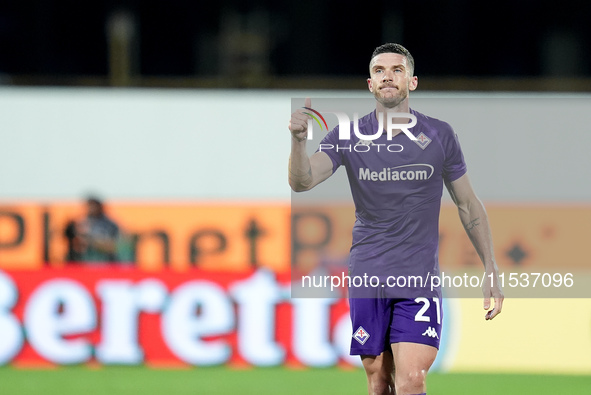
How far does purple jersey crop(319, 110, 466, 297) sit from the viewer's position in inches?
181

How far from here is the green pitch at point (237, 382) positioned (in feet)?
24.9

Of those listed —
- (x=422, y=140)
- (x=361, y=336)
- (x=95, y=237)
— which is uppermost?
(x=422, y=140)

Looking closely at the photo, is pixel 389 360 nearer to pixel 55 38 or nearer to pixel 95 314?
A: pixel 95 314

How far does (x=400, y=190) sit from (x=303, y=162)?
62cm

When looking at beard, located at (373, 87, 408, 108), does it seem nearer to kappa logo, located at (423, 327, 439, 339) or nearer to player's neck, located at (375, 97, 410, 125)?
player's neck, located at (375, 97, 410, 125)

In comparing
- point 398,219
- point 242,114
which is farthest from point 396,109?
point 242,114

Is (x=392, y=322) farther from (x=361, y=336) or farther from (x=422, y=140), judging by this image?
(x=422, y=140)

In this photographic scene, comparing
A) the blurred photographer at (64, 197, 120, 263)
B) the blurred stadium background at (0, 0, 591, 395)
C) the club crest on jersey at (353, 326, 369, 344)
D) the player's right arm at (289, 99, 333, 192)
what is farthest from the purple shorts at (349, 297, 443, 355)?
the blurred photographer at (64, 197, 120, 263)

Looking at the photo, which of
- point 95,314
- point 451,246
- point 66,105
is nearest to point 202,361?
point 95,314

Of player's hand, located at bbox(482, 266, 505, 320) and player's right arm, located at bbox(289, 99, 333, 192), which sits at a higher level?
player's right arm, located at bbox(289, 99, 333, 192)

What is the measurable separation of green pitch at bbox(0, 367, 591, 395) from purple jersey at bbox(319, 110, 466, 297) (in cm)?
314

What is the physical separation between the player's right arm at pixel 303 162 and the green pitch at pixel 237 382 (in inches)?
134

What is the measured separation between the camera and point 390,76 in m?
4.43

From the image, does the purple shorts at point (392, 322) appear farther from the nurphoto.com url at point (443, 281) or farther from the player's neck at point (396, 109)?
the player's neck at point (396, 109)
